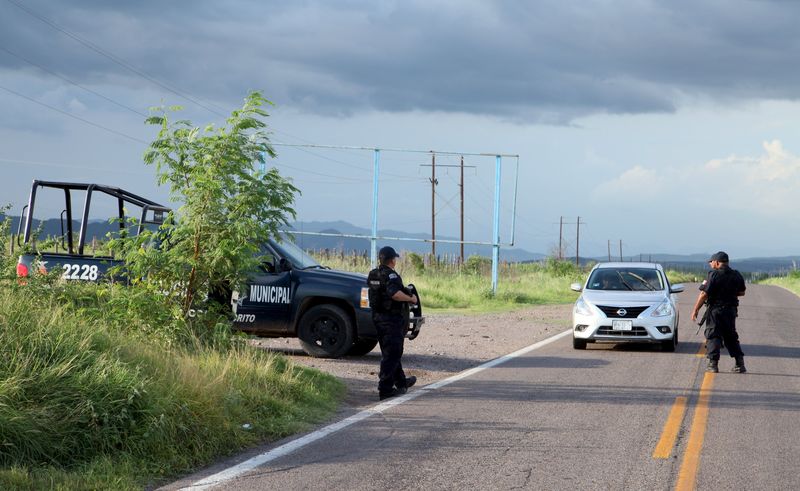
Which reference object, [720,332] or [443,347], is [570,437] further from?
[443,347]

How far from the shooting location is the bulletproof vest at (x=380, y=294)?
11320 millimetres

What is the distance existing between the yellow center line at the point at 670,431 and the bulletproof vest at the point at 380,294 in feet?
11.1

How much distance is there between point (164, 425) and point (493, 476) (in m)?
2.56

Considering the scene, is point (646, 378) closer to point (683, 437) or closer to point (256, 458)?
point (683, 437)

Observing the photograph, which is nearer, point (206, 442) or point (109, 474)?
point (109, 474)

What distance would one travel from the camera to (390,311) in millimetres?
11312

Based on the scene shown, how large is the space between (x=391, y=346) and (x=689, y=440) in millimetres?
3806

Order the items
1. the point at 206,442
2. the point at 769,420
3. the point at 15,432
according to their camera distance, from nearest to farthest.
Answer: the point at 15,432
the point at 206,442
the point at 769,420

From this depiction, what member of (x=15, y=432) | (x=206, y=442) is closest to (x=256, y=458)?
(x=206, y=442)

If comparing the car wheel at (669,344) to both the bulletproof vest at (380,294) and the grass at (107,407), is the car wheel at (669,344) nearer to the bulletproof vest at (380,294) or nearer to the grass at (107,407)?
the bulletproof vest at (380,294)

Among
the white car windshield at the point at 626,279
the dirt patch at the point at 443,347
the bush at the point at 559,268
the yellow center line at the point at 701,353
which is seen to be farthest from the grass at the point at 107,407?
the bush at the point at 559,268

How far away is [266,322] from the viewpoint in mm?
14703

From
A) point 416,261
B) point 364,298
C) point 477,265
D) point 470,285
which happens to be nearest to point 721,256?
point 364,298

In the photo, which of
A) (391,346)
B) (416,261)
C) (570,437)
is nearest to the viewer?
(570,437)
